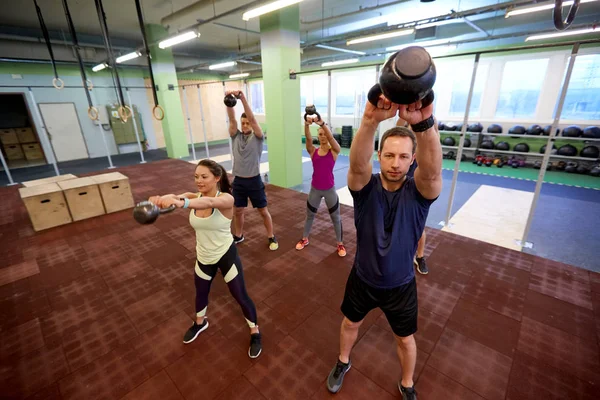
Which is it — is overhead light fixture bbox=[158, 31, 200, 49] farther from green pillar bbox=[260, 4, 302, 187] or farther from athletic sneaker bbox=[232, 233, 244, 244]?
athletic sneaker bbox=[232, 233, 244, 244]

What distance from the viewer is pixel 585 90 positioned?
24.0 ft

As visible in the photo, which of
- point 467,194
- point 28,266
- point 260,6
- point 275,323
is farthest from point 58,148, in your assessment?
point 467,194

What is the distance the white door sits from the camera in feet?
31.1

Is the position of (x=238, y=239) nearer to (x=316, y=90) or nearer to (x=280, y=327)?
(x=280, y=327)

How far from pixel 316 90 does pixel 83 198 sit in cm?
Result: 1120

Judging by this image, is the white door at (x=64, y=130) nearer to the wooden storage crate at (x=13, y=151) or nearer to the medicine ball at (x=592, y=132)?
the wooden storage crate at (x=13, y=151)

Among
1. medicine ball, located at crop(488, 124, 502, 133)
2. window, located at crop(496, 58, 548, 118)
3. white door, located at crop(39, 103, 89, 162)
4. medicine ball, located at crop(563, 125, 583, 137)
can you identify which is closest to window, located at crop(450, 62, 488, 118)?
window, located at crop(496, 58, 548, 118)

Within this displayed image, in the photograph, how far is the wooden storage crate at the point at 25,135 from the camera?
387 inches

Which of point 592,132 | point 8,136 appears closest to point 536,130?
point 592,132

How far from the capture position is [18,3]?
19.3 ft

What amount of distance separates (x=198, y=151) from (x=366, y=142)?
11.8 metres

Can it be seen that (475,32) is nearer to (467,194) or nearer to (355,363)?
(467,194)

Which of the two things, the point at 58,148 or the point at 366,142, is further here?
the point at 58,148

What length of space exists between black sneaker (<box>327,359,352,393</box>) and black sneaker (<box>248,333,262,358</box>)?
22.8 inches
